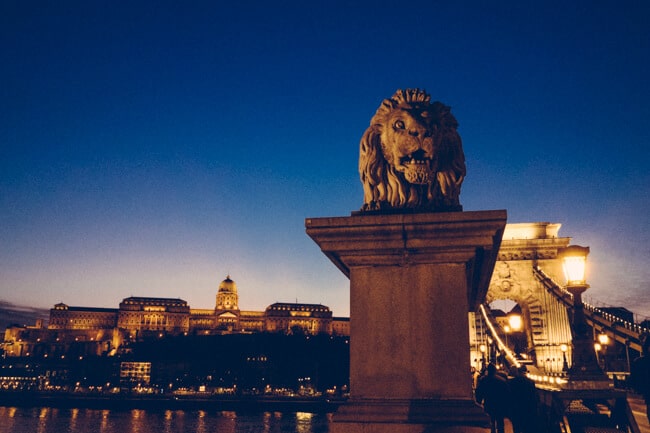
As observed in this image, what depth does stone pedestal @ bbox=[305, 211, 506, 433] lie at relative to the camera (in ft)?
11.2

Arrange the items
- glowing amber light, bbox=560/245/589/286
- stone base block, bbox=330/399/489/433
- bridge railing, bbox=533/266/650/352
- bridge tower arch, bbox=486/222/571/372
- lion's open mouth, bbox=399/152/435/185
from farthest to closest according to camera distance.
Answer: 1. bridge tower arch, bbox=486/222/571/372
2. bridge railing, bbox=533/266/650/352
3. glowing amber light, bbox=560/245/589/286
4. lion's open mouth, bbox=399/152/435/185
5. stone base block, bbox=330/399/489/433

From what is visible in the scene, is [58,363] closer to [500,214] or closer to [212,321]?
[212,321]

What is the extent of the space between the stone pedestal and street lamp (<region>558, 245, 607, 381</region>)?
17.5 ft

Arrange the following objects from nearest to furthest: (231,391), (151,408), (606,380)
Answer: (606,380)
(151,408)
(231,391)

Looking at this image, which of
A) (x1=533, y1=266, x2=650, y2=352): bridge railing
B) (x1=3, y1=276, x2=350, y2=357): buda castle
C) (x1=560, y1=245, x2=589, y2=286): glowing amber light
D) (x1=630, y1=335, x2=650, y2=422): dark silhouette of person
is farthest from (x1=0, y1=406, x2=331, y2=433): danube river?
(x1=3, y1=276, x2=350, y2=357): buda castle

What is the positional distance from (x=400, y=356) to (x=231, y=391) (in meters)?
113

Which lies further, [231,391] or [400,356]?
[231,391]

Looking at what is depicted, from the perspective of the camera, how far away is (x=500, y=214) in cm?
351

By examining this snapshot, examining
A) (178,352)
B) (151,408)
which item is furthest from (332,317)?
(151,408)

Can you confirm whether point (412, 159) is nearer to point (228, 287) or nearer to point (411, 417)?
point (411, 417)

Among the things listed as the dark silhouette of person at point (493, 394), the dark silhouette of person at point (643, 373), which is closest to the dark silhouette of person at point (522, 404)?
the dark silhouette of person at point (493, 394)

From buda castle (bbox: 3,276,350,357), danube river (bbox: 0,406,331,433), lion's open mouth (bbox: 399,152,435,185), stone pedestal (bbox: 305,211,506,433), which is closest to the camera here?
stone pedestal (bbox: 305,211,506,433)

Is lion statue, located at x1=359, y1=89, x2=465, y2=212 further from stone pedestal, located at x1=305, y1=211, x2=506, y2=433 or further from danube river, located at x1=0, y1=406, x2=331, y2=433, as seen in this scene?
danube river, located at x1=0, y1=406, x2=331, y2=433

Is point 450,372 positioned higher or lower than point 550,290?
lower
